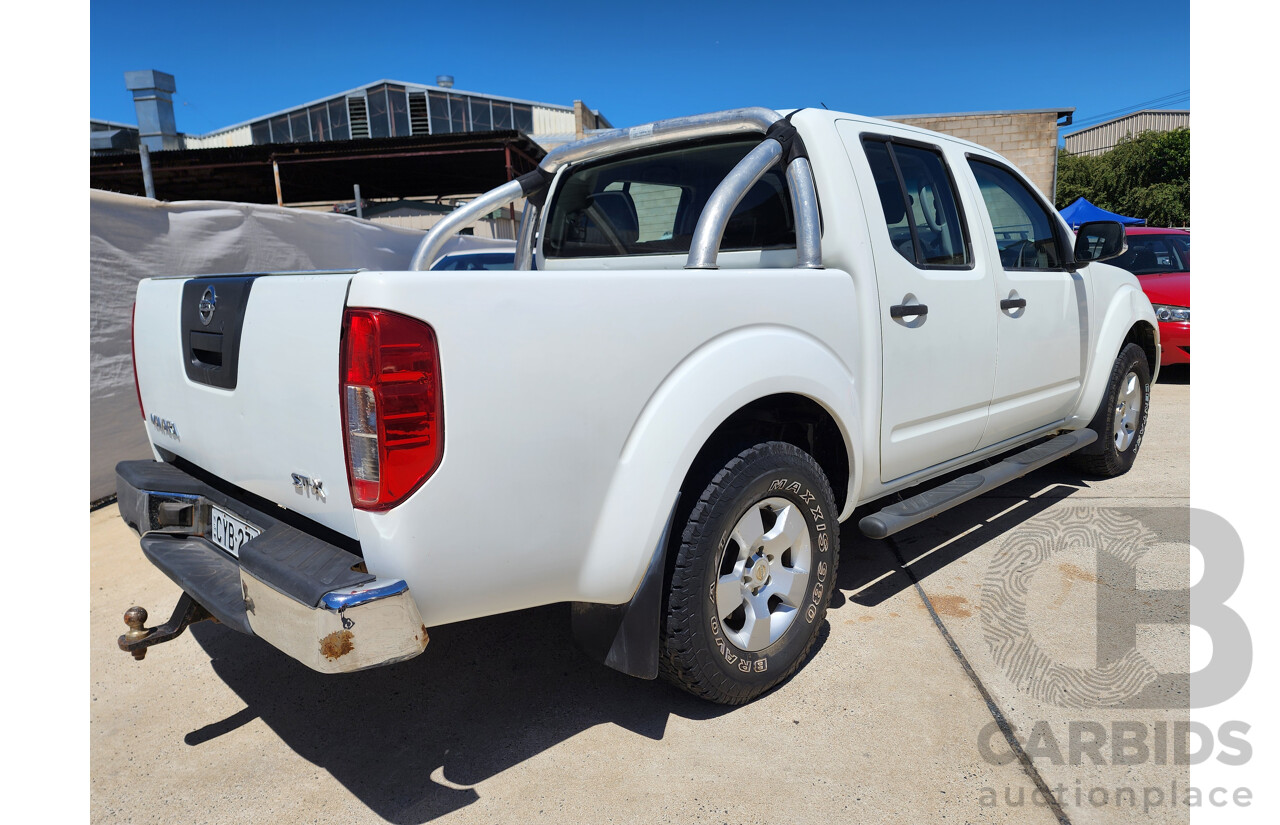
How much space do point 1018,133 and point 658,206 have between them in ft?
66.1

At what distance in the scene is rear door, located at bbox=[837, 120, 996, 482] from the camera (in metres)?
2.87

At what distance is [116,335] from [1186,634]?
6026mm

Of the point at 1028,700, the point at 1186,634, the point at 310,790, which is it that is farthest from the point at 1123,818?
the point at 310,790

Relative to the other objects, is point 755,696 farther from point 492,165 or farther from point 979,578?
point 492,165

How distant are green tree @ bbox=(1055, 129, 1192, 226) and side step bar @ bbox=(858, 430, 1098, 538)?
127 ft

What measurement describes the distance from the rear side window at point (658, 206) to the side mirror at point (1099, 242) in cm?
205

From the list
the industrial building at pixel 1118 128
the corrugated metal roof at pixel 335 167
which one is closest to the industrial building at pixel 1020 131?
the corrugated metal roof at pixel 335 167

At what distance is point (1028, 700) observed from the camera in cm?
254

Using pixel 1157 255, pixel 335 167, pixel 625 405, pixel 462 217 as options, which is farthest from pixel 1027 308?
pixel 335 167

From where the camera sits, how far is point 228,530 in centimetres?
234

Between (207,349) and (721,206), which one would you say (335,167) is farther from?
(721,206)

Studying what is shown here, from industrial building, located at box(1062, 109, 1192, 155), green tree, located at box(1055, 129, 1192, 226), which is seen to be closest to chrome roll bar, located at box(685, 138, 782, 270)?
green tree, located at box(1055, 129, 1192, 226)

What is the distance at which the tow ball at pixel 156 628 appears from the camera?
2252 millimetres

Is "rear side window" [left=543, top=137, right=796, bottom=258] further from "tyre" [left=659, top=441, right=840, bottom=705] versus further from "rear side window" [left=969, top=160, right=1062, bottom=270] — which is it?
"rear side window" [left=969, top=160, right=1062, bottom=270]
